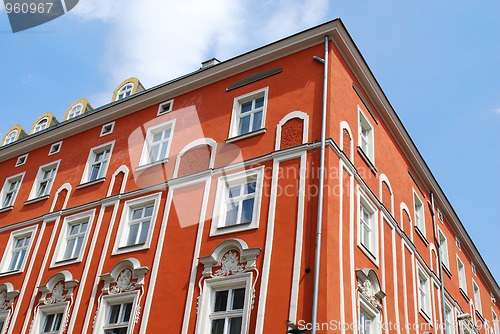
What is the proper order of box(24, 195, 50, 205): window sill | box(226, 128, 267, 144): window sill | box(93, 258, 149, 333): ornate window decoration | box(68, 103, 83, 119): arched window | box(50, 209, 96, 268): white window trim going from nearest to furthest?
1. box(93, 258, 149, 333): ornate window decoration
2. box(226, 128, 267, 144): window sill
3. box(50, 209, 96, 268): white window trim
4. box(24, 195, 50, 205): window sill
5. box(68, 103, 83, 119): arched window

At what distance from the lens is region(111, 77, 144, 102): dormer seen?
25.7 meters

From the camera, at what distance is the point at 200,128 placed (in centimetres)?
2003

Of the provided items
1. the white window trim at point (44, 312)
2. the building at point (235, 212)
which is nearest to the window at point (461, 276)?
the building at point (235, 212)

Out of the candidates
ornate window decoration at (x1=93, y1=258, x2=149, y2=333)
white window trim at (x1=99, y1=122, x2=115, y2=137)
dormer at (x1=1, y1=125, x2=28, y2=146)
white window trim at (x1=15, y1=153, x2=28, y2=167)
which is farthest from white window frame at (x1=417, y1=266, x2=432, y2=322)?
dormer at (x1=1, y1=125, x2=28, y2=146)

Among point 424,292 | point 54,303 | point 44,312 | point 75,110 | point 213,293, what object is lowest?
point 213,293

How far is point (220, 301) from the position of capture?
15398 mm

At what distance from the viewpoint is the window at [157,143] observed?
20614mm

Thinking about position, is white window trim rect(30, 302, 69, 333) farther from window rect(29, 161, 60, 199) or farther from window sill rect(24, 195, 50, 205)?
window rect(29, 161, 60, 199)

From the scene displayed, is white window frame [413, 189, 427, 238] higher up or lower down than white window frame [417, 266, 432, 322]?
higher up

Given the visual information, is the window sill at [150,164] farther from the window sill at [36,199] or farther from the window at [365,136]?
the window at [365,136]

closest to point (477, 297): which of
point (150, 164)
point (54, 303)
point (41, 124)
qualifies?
point (150, 164)

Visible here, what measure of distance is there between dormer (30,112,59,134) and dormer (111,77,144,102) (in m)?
5.20

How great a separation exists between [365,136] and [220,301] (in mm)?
8336

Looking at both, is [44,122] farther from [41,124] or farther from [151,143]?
[151,143]
